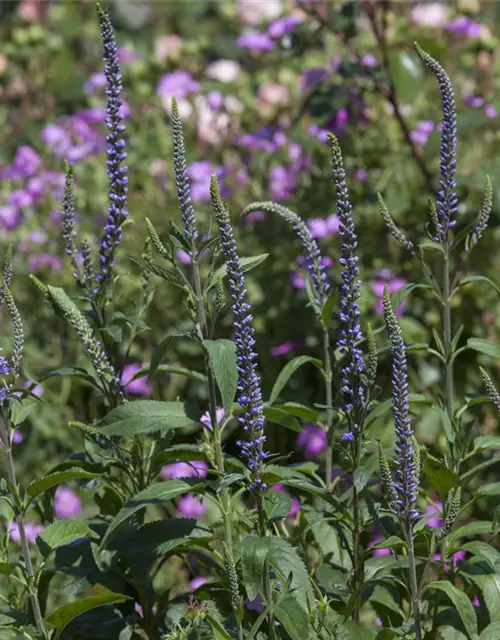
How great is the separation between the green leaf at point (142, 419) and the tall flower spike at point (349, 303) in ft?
0.98

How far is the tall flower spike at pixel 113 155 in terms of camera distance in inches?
85.0

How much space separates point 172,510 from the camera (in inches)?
152

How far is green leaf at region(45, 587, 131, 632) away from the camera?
201cm

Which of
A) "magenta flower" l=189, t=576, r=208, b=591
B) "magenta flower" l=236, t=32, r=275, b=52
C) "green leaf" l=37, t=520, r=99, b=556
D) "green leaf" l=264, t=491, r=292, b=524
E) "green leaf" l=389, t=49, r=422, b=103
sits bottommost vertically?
"magenta flower" l=189, t=576, r=208, b=591

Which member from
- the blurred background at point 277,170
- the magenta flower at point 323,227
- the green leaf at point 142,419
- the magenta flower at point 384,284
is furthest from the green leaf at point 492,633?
the magenta flower at point 323,227

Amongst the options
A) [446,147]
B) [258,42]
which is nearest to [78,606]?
[446,147]

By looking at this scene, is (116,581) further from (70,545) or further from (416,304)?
(416,304)

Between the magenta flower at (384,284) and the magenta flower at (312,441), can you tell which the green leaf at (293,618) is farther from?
the magenta flower at (384,284)

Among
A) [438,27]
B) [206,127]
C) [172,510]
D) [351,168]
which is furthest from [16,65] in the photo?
[172,510]

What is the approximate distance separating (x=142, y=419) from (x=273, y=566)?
35 cm

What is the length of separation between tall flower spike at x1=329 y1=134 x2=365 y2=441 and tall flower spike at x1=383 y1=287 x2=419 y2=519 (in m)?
0.13

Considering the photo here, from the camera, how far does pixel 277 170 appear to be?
14.6 ft

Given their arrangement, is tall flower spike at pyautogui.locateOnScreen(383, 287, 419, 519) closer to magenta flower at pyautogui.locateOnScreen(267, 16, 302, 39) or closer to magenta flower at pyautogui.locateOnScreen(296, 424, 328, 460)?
magenta flower at pyautogui.locateOnScreen(296, 424, 328, 460)

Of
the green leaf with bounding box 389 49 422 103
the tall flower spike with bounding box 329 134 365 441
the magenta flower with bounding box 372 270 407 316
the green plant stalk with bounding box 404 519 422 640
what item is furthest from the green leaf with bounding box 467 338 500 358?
the green leaf with bounding box 389 49 422 103
